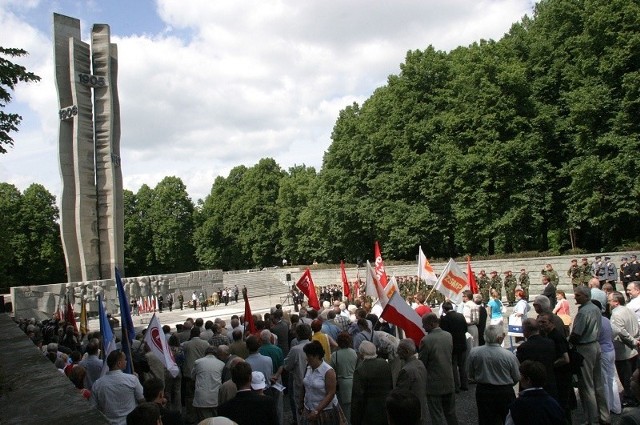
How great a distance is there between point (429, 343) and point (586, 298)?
2168 mm

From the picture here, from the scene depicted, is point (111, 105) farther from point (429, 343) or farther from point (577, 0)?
point (429, 343)

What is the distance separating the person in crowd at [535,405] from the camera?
178 inches

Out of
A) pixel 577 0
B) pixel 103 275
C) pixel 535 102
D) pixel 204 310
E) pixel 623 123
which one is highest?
pixel 577 0

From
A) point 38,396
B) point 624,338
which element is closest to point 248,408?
point 38,396

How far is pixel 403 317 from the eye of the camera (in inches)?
321

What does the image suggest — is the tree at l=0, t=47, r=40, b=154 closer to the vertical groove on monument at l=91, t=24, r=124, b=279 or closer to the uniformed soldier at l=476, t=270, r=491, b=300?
the uniformed soldier at l=476, t=270, r=491, b=300

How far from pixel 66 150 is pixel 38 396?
107 ft

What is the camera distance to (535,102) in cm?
3288

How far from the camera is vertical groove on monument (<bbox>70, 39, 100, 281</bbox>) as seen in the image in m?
33.7

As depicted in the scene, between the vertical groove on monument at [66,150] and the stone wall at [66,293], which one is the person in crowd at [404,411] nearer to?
the stone wall at [66,293]

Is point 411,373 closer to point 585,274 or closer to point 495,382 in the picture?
point 495,382

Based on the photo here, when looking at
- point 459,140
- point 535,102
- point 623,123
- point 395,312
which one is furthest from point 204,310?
point 395,312

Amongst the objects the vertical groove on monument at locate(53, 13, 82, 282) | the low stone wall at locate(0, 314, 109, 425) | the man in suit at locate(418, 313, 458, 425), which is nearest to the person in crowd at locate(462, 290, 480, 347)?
the man in suit at locate(418, 313, 458, 425)

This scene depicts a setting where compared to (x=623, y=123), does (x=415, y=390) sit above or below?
below
